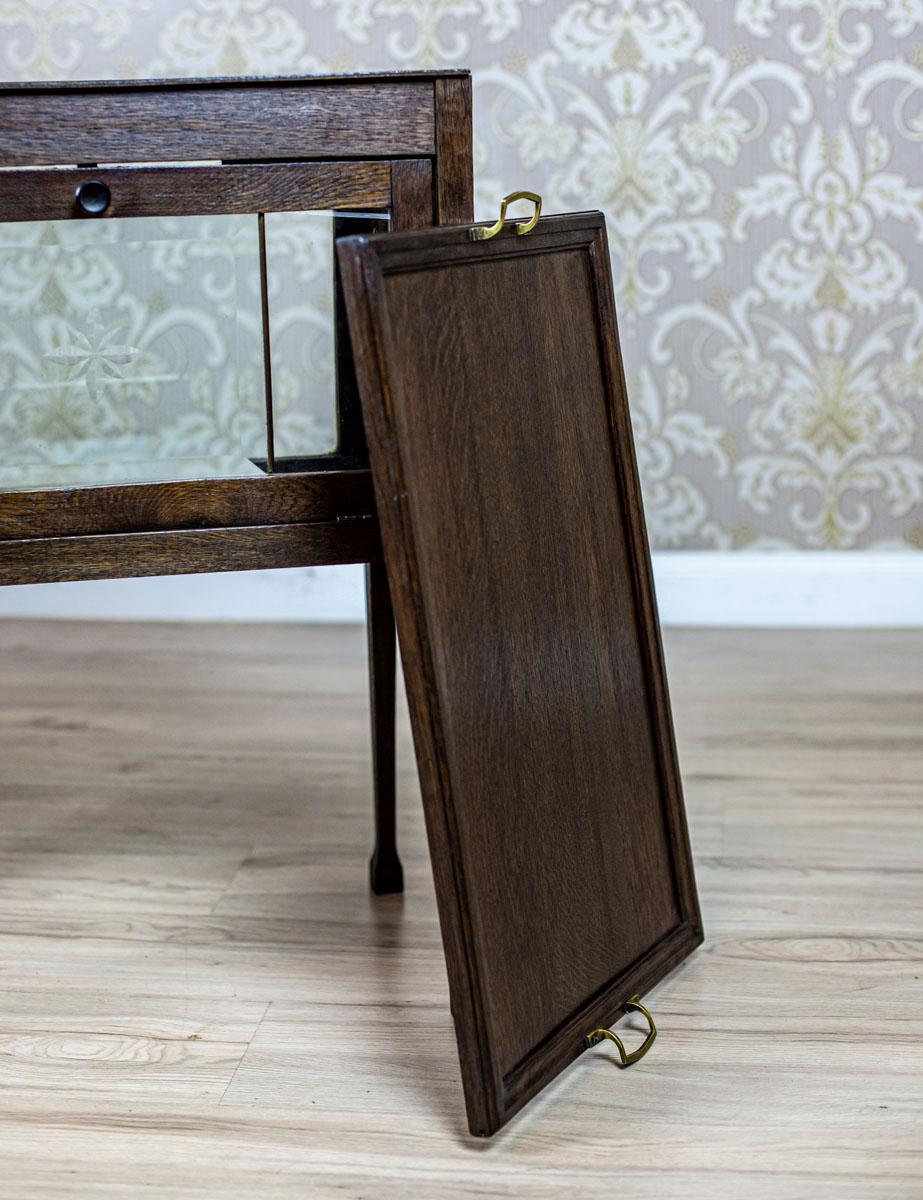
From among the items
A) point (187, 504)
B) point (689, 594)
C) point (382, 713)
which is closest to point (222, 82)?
point (187, 504)

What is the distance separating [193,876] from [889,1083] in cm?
71

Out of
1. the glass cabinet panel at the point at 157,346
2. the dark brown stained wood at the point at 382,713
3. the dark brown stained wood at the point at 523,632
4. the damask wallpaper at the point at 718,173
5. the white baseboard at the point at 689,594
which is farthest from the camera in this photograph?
the white baseboard at the point at 689,594

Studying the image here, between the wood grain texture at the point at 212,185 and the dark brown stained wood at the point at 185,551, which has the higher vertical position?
the wood grain texture at the point at 212,185

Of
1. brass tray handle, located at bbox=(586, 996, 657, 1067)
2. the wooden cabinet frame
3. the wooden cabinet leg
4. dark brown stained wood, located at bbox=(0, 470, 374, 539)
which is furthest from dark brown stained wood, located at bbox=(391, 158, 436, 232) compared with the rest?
brass tray handle, located at bbox=(586, 996, 657, 1067)

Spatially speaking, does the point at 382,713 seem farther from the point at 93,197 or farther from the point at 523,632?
the point at 93,197

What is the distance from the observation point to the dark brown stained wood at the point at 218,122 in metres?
0.97

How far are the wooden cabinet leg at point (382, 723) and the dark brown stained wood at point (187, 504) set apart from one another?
0.54 ft

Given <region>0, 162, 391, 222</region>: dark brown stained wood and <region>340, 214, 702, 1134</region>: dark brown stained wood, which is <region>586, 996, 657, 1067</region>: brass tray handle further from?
<region>0, 162, 391, 222</region>: dark brown stained wood

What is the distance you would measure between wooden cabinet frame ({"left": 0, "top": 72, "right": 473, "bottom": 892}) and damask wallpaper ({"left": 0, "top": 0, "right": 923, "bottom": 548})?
109 cm

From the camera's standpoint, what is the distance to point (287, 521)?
108 centimetres

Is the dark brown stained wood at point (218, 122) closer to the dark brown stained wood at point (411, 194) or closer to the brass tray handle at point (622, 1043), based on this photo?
the dark brown stained wood at point (411, 194)

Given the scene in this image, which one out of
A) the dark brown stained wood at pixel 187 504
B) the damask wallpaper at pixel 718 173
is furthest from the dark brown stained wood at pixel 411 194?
the damask wallpaper at pixel 718 173

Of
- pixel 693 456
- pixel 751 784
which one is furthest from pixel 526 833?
pixel 693 456

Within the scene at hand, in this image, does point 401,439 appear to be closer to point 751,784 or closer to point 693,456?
point 751,784
